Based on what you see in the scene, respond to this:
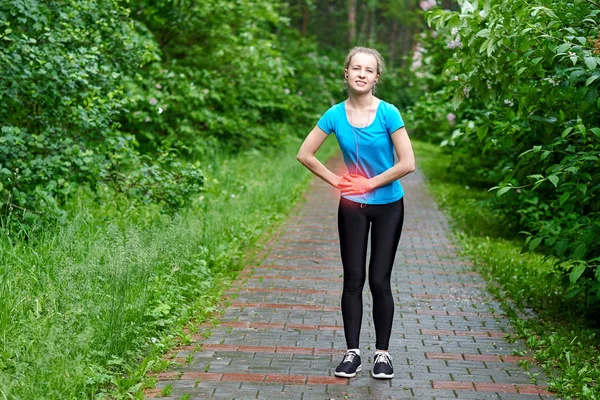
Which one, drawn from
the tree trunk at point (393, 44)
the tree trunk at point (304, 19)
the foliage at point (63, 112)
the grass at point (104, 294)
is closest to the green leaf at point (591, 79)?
the grass at point (104, 294)

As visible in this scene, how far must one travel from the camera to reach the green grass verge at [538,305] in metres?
5.37

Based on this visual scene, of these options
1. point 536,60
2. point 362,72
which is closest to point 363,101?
point 362,72

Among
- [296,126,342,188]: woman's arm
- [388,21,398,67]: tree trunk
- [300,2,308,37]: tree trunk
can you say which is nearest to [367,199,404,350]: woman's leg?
[296,126,342,188]: woman's arm

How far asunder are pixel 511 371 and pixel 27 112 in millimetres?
5427

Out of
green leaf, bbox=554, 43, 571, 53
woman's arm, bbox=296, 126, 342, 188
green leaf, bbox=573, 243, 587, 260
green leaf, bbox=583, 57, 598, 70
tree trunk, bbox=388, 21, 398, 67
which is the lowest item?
tree trunk, bbox=388, 21, 398, 67

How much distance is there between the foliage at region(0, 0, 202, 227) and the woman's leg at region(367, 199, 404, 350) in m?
3.36

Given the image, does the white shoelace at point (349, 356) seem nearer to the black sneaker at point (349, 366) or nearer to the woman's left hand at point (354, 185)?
the black sneaker at point (349, 366)

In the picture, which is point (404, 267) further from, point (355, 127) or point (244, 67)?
point (244, 67)

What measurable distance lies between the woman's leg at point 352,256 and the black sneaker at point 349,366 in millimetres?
64

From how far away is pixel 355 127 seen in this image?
16.8 ft

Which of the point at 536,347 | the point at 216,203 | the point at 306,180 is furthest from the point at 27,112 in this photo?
the point at 306,180

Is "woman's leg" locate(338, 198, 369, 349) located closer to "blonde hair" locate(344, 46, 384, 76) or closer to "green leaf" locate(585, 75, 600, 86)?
"blonde hair" locate(344, 46, 384, 76)

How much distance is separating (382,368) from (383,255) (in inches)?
26.8

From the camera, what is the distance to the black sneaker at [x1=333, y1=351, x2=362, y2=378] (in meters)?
5.26
